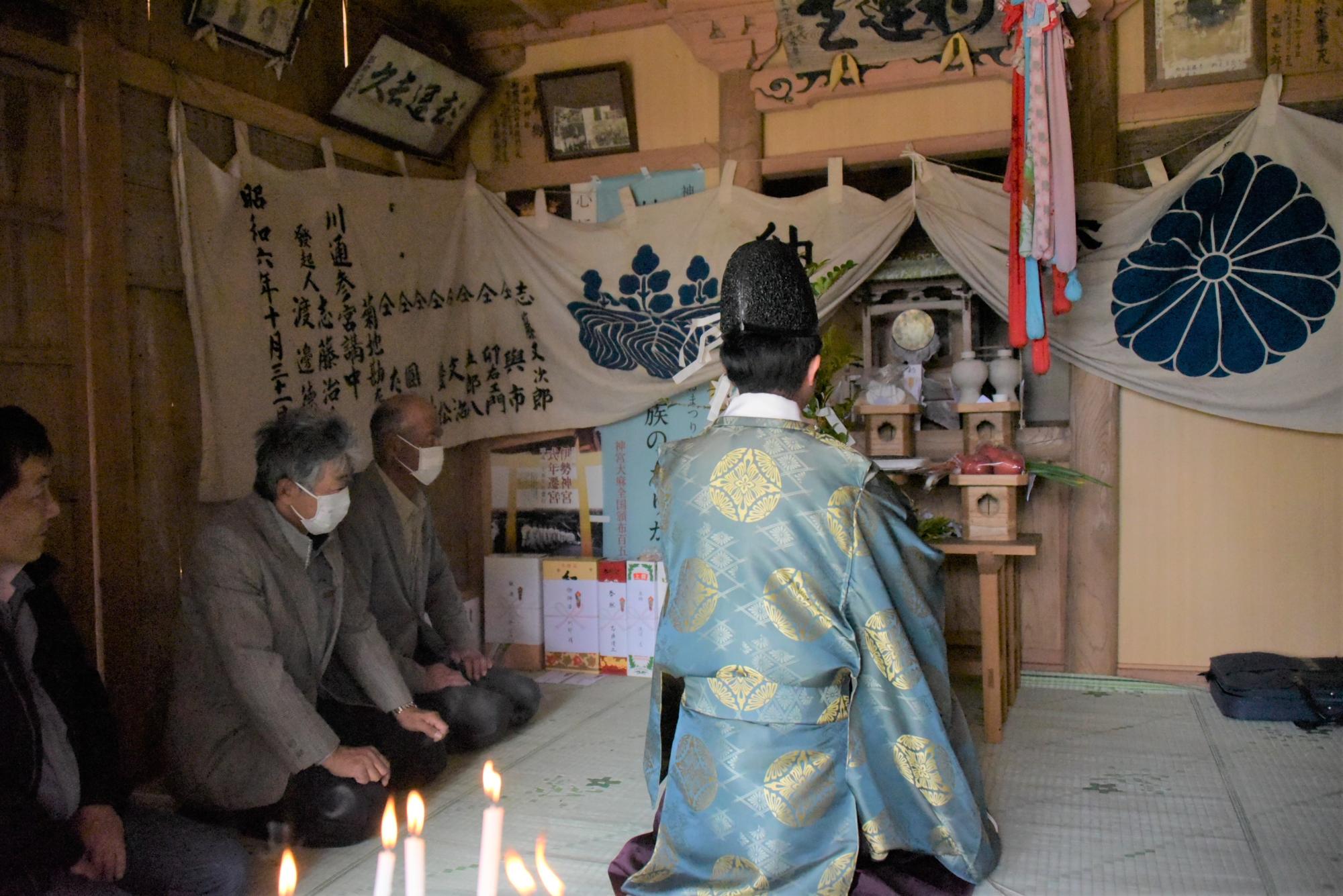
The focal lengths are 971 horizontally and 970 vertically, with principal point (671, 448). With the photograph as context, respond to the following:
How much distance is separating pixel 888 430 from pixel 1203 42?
2055 mm

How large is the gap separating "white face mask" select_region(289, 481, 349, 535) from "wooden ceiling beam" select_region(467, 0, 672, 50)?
2.98 m

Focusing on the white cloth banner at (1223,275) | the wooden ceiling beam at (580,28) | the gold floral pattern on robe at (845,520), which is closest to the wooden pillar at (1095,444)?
the white cloth banner at (1223,275)

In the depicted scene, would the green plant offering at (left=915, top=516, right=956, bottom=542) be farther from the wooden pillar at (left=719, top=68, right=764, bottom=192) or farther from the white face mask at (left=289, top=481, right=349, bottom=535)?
the white face mask at (left=289, top=481, right=349, bottom=535)

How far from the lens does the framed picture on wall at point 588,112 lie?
4766 millimetres

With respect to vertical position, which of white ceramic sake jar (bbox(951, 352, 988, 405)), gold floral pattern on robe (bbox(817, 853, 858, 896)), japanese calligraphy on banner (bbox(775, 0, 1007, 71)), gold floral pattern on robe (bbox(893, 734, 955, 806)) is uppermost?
japanese calligraphy on banner (bbox(775, 0, 1007, 71))

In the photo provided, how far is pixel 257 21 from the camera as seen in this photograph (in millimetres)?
3697

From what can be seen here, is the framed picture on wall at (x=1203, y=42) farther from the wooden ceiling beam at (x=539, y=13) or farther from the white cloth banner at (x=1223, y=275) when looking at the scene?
the wooden ceiling beam at (x=539, y=13)

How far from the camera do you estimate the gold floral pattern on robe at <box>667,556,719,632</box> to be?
210 cm

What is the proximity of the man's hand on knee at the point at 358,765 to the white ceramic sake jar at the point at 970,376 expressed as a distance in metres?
2.68

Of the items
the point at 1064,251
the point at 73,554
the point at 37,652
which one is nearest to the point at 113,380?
the point at 73,554

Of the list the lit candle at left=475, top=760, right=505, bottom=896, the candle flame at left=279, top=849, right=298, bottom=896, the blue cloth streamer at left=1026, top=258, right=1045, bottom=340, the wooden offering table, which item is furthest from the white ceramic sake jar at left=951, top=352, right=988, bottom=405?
the candle flame at left=279, top=849, right=298, bottom=896

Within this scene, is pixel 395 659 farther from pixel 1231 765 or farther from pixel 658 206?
pixel 1231 765

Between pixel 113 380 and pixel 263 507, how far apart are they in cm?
Answer: 79

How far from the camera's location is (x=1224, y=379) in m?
3.93
